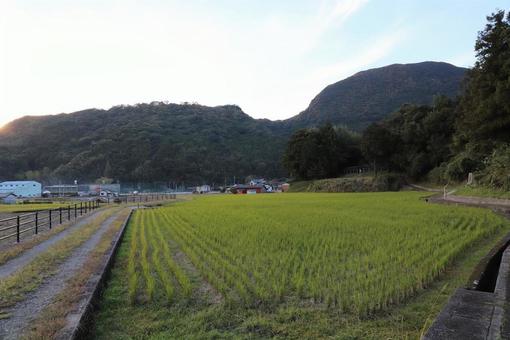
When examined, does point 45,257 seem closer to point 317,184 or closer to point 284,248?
point 284,248

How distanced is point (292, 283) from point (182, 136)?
114 meters

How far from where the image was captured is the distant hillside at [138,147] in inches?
3871

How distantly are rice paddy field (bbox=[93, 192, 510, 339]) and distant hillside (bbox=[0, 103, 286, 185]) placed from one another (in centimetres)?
9355

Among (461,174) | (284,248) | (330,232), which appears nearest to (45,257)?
(284,248)

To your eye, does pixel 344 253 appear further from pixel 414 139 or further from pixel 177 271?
pixel 414 139

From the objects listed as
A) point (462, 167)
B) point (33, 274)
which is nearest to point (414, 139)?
point (462, 167)

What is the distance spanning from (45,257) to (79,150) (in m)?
108

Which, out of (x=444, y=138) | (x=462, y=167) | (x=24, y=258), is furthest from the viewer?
(x=444, y=138)

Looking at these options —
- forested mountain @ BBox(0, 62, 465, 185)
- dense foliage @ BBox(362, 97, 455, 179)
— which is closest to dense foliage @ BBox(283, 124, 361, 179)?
dense foliage @ BBox(362, 97, 455, 179)

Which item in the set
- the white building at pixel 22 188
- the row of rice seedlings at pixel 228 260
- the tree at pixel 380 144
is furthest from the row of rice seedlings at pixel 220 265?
the white building at pixel 22 188

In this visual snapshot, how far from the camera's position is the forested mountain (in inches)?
3903

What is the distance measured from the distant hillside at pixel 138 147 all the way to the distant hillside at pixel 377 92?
702 inches

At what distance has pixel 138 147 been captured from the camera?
336ft

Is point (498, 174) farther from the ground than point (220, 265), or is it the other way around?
point (498, 174)
